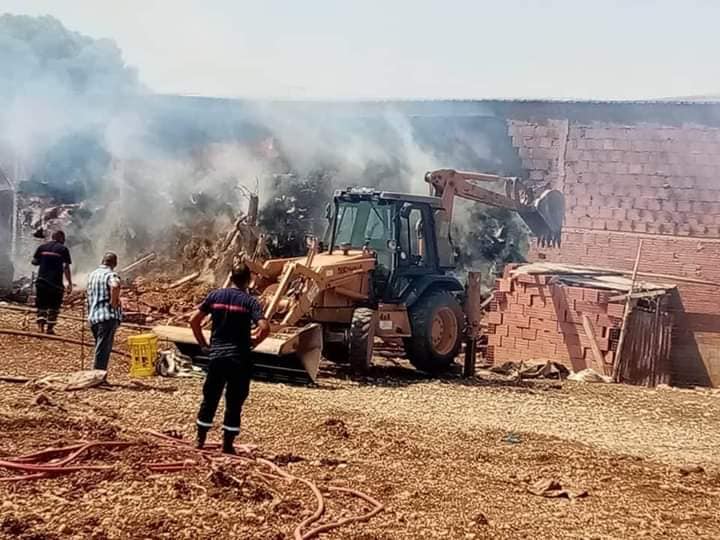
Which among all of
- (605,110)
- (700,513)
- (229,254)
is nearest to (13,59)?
(229,254)

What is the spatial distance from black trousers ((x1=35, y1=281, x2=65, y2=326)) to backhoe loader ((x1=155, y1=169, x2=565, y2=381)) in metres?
2.54

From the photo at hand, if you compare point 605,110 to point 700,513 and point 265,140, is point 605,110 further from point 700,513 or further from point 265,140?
point 700,513

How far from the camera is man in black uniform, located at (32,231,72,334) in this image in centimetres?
1443

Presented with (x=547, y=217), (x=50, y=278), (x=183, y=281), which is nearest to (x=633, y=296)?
(x=547, y=217)

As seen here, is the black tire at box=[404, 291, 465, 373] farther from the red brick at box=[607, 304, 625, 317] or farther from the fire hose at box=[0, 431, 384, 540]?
the fire hose at box=[0, 431, 384, 540]

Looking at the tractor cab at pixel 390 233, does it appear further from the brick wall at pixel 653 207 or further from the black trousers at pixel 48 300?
the brick wall at pixel 653 207

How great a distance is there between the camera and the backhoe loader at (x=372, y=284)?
13.0 m

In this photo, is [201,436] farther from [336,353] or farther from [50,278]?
[50,278]

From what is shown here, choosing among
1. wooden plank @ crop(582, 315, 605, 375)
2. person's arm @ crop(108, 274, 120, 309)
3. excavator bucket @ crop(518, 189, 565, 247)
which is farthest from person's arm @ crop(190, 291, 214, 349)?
excavator bucket @ crop(518, 189, 565, 247)

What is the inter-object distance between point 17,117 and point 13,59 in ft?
4.17

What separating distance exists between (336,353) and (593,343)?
4313 mm

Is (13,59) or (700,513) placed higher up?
(13,59)

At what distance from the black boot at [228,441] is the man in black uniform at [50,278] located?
7215 mm

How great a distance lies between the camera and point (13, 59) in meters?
19.0
